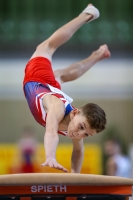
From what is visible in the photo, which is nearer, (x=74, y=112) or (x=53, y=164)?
(x=53, y=164)

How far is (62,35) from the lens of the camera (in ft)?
13.2

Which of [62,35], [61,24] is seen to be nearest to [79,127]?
[62,35]

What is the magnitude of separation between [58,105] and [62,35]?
0.86 m

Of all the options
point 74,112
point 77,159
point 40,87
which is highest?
point 40,87

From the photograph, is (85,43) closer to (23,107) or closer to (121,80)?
(121,80)

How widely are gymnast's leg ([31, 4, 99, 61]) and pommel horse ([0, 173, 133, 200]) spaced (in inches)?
62.7

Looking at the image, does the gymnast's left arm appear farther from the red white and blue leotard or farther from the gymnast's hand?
the gymnast's hand

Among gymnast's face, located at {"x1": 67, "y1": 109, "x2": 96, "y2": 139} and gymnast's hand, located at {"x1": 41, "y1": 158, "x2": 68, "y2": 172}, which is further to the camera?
gymnast's face, located at {"x1": 67, "y1": 109, "x2": 96, "y2": 139}

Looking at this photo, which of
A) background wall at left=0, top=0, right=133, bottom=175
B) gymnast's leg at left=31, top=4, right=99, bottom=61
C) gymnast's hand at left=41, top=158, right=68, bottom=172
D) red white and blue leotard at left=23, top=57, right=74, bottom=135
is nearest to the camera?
gymnast's hand at left=41, top=158, right=68, bottom=172

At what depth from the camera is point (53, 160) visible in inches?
117

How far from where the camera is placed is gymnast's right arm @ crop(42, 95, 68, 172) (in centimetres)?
297

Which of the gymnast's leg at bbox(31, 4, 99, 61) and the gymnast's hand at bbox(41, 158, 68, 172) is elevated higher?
the gymnast's leg at bbox(31, 4, 99, 61)

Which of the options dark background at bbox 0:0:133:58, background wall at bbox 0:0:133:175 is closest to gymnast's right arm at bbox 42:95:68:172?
background wall at bbox 0:0:133:175

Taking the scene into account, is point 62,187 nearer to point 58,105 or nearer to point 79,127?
point 79,127
